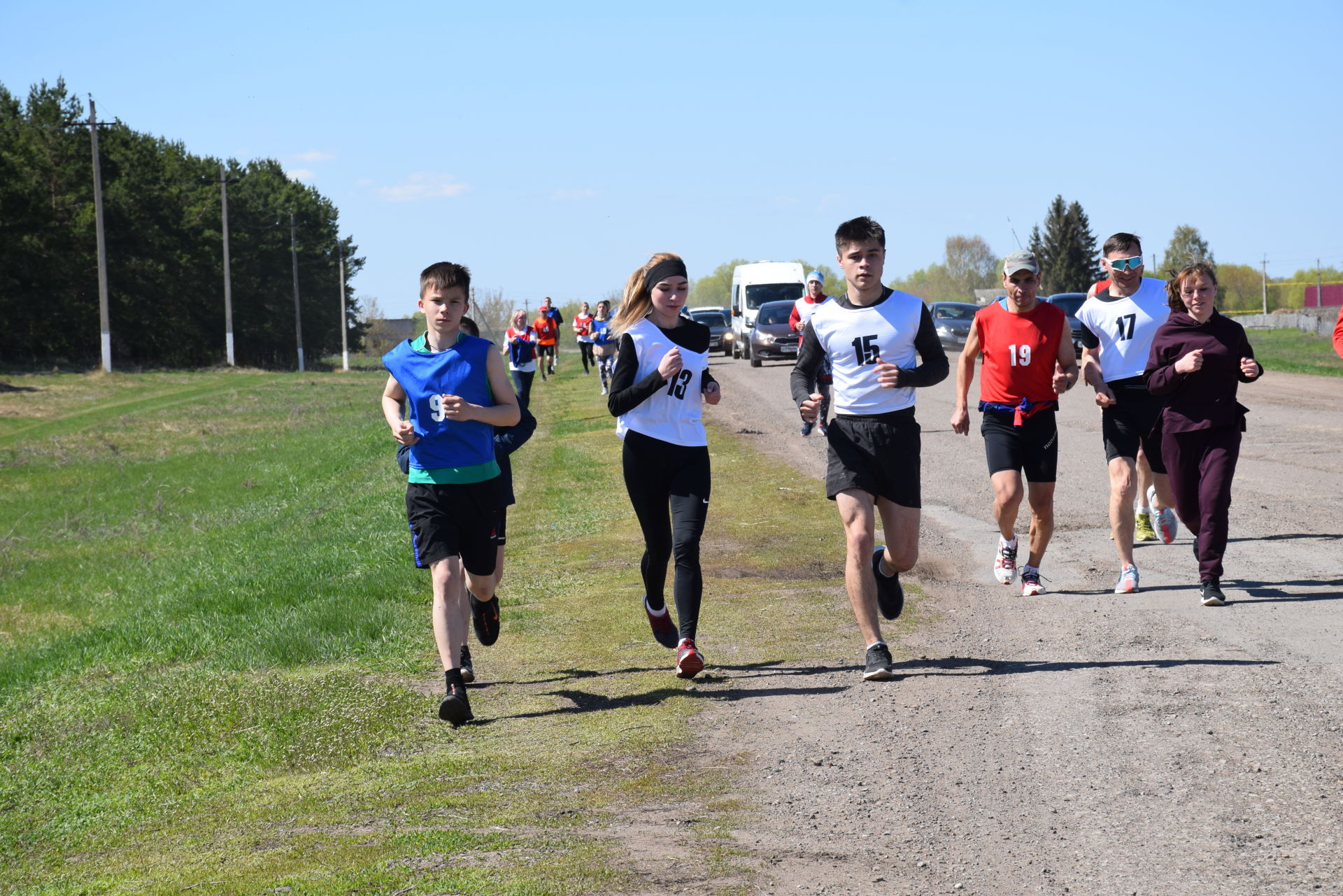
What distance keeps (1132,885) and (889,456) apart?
116 inches

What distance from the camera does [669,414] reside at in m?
6.61

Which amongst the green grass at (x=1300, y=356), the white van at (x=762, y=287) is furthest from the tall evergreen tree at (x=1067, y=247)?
the white van at (x=762, y=287)

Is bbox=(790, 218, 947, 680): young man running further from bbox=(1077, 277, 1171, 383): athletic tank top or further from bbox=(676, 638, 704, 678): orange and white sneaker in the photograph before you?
bbox=(1077, 277, 1171, 383): athletic tank top

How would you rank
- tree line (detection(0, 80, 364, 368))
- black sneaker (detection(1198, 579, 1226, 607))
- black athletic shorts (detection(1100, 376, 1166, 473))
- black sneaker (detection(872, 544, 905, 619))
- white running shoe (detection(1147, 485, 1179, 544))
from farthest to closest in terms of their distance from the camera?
tree line (detection(0, 80, 364, 368))
white running shoe (detection(1147, 485, 1179, 544))
black athletic shorts (detection(1100, 376, 1166, 473))
black sneaker (detection(1198, 579, 1226, 607))
black sneaker (detection(872, 544, 905, 619))

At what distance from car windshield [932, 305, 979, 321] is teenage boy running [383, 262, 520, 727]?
3747 cm

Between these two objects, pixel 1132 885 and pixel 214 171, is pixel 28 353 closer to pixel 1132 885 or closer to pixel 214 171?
pixel 214 171

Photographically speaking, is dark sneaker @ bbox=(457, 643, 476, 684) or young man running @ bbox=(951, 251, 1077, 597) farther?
young man running @ bbox=(951, 251, 1077, 597)

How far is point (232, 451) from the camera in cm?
2680

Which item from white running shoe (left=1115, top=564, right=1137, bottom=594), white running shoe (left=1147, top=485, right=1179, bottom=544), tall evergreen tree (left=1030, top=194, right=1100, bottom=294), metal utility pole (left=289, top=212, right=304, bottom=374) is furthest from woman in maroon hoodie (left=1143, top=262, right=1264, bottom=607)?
tall evergreen tree (left=1030, top=194, right=1100, bottom=294)

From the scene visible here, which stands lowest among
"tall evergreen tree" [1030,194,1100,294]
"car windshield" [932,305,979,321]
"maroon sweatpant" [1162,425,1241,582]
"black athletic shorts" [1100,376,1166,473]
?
"maroon sweatpant" [1162,425,1241,582]

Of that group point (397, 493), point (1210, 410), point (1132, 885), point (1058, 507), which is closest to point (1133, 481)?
point (1210, 410)

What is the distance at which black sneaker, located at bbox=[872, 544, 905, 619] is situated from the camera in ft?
23.7

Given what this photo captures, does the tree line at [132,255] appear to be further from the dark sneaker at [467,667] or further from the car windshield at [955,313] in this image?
the dark sneaker at [467,667]

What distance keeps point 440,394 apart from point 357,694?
1779 millimetres
